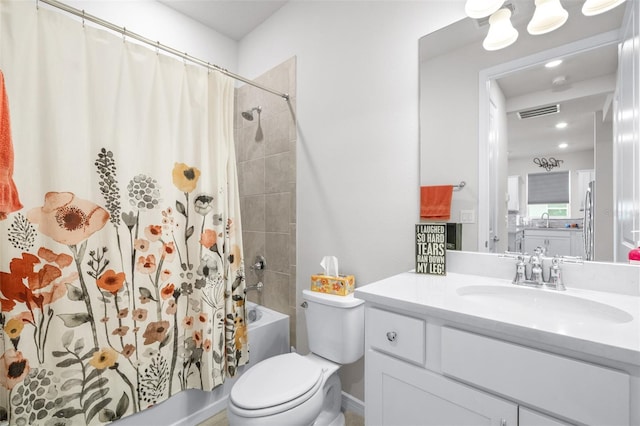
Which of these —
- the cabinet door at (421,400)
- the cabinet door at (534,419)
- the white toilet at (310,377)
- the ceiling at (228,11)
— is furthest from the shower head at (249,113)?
the cabinet door at (534,419)

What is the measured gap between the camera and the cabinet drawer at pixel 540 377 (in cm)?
65

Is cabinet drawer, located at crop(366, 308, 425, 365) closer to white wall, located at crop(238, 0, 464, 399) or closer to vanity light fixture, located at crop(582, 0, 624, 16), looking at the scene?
white wall, located at crop(238, 0, 464, 399)

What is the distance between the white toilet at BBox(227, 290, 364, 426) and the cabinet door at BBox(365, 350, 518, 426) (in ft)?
0.96

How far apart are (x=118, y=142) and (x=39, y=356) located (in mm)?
951

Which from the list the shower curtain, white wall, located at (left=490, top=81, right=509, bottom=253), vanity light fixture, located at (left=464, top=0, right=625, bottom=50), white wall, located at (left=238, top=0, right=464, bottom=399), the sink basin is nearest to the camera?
the sink basin

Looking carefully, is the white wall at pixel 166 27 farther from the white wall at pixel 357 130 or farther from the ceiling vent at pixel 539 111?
the ceiling vent at pixel 539 111

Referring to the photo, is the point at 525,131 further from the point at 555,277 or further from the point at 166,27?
the point at 166,27

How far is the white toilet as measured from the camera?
3.81 feet

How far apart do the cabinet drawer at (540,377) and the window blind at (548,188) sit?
2.46 feet

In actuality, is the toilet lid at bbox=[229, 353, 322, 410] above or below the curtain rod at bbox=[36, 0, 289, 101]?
below

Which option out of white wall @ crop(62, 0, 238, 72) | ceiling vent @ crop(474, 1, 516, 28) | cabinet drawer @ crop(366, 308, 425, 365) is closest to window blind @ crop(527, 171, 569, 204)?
ceiling vent @ crop(474, 1, 516, 28)

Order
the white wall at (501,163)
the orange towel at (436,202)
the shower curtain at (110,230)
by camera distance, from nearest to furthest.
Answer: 1. the shower curtain at (110,230)
2. the white wall at (501,163)
3. the orange towel at (436,202)

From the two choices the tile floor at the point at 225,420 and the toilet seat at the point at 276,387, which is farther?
the tile floor at the point at 225,420

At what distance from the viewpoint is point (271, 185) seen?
2217mm
